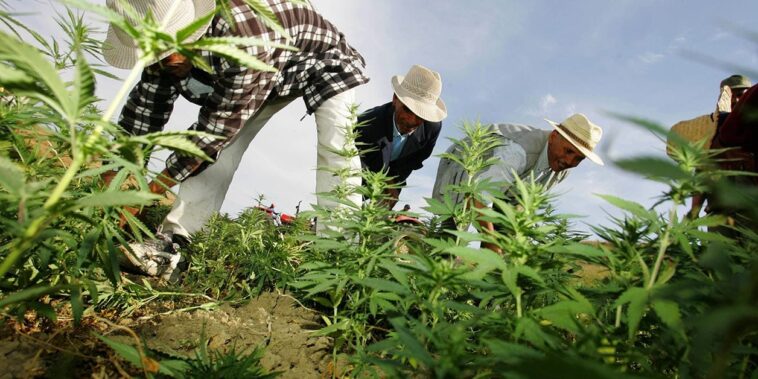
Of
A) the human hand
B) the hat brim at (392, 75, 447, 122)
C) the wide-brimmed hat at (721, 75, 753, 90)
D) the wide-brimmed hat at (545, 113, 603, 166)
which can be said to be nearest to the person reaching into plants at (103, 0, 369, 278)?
the hat brim at (392, 75, 447, 122)

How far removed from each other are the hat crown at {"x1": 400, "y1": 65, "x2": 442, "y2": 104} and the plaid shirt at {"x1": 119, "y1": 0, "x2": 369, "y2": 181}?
75 centimetres

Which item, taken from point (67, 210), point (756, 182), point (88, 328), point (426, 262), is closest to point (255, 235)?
point (88, 328)

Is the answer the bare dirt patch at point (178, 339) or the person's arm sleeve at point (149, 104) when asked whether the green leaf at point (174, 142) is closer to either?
the bare dirt patch at point (178, 339)

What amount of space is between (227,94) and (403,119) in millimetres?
2076

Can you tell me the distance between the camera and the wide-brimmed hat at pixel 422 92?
4.22m

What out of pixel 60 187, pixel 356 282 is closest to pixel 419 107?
pixel 356 282

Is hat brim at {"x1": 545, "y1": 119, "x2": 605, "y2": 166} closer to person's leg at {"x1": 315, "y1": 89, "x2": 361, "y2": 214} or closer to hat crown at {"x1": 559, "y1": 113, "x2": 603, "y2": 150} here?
hat crown at {"x1": 559, "y1": 113, "x2": 603, "y2": 150}

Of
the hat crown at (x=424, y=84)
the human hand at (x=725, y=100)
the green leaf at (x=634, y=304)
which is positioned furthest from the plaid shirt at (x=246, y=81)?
the human hand at (x=725, y=100)

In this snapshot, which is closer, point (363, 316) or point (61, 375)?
point (61, 375)

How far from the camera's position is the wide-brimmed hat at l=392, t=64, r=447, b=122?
4223 mm

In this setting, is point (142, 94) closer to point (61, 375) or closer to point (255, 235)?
point (255, 235)

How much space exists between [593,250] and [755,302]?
453 mm

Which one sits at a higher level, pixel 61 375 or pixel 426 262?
pixel 426 262

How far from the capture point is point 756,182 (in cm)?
238
